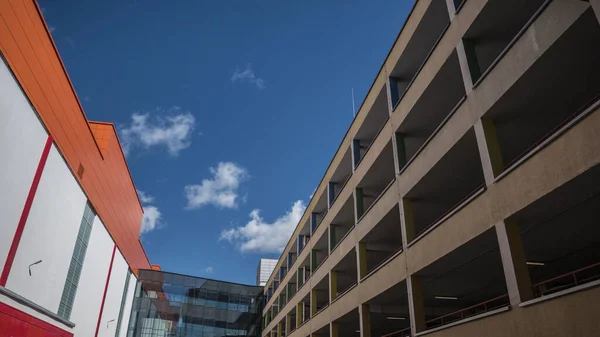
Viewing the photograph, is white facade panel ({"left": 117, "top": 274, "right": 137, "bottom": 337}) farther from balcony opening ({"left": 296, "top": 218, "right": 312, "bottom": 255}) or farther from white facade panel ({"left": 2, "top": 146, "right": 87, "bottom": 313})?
white facade panel ({"left": 2, "top": 146, "right": 87, "bottom": 313})

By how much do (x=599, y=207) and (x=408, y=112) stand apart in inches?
320

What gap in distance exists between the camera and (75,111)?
23.9 m

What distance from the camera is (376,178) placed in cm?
2409

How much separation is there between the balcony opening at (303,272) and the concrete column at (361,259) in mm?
13158

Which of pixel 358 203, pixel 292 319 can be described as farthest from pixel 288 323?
pixel 358 203

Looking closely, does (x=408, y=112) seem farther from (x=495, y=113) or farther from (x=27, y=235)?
(x=27, y=235)

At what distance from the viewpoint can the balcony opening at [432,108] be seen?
54.7 ft

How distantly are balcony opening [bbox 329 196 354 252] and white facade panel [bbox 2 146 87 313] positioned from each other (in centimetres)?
1621

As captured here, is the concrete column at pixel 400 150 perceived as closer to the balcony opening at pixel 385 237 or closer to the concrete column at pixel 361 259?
the balcony opening at pixel 385 237

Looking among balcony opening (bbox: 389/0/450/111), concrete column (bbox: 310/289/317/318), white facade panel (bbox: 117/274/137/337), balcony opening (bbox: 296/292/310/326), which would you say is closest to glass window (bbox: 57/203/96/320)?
concrete column (bbox: 310/289/317/318)

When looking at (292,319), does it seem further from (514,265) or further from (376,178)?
(514,265)

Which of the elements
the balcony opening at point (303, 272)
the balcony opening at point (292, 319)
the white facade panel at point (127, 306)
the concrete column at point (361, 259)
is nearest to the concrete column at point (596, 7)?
the concrete column at point (361, 259)

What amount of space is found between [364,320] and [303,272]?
1675 centimetres

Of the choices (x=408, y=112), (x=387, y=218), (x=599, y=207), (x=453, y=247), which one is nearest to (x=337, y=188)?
(x=387, y=218)
